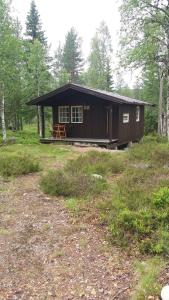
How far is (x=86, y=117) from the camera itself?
58.8 ft

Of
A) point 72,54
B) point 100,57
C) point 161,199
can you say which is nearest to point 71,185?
point 161,199

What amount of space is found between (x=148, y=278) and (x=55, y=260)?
4.47 feet

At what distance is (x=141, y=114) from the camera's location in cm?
2209

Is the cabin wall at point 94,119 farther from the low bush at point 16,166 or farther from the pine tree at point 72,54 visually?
the pine tree at point 72,54

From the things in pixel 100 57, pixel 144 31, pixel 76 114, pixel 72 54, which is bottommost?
pixel 76 114

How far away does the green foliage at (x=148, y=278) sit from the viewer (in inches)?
134

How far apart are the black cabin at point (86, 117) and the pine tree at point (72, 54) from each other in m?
25.0

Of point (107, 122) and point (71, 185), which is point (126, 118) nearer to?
point (107, 122)

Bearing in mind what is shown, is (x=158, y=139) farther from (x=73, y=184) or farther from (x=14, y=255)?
(x=14, y=255)

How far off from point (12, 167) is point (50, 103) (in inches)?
410

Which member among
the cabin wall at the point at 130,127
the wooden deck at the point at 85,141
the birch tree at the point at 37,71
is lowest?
the wooden deck at the point at 85,141

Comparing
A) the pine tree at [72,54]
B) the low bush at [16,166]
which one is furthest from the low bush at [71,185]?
the pine tree at [72,54]

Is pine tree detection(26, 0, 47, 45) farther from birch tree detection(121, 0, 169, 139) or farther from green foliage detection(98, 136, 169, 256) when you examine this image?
green foliage detection(98, 136, 169, 256)

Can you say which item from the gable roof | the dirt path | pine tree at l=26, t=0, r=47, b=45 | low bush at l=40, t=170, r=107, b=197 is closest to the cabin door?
the gable roof
